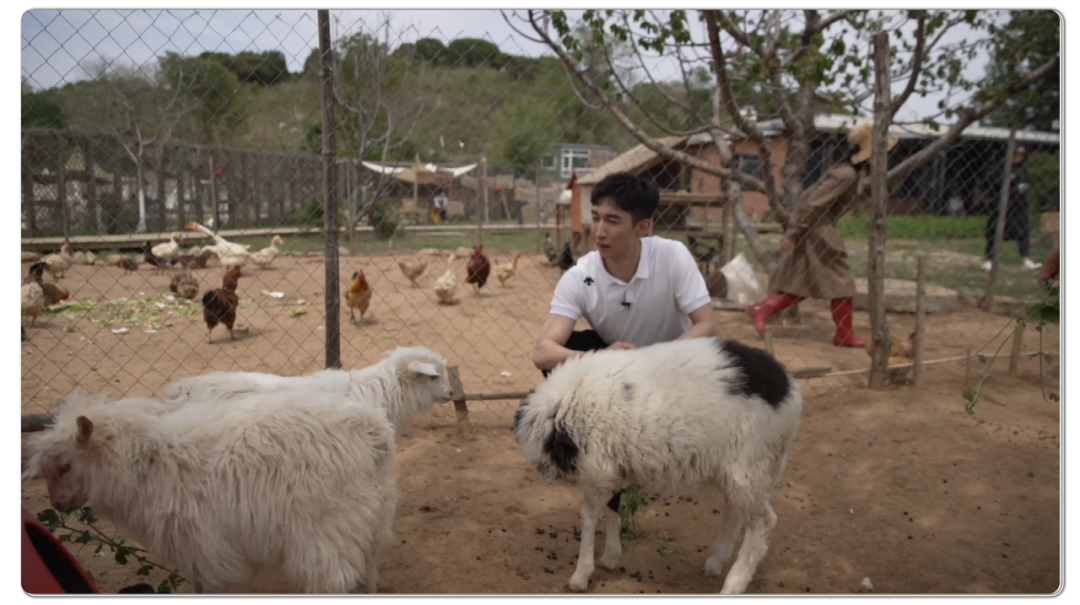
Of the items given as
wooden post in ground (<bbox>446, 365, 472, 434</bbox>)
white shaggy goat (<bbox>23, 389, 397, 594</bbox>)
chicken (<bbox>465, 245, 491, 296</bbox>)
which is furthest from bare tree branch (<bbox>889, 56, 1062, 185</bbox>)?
white shaggy goat (<bbox>23, 389, 397, 594</bbox>)

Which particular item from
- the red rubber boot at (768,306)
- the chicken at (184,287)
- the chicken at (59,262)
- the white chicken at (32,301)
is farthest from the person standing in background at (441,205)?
the red rubber boot at (768,306)

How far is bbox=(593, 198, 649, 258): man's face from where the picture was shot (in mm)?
3422

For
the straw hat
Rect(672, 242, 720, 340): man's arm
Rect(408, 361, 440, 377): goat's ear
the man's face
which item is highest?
the straw hat

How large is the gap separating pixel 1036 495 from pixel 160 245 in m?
12.8

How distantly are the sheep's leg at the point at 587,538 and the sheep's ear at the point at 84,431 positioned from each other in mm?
1827

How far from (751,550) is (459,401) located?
241cm

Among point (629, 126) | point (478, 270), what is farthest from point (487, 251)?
point (629, 126)

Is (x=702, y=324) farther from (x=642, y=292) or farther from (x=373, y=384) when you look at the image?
(x=373, y=384)

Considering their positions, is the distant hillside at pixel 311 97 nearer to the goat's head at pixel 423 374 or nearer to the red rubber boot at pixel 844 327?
the goat's head at pixel 423 374

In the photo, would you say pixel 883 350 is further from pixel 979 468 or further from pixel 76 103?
pixel 76 103

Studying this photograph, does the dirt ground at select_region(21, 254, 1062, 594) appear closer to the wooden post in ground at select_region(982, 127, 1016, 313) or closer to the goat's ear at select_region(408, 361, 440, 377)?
the goat's ear at select_region(408, 361, 440, 377)

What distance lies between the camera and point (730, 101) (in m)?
5.85

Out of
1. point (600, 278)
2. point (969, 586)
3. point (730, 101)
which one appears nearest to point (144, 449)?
point (600, 278)

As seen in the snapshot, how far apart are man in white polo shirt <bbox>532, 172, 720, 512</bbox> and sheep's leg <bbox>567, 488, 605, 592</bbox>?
66cm
